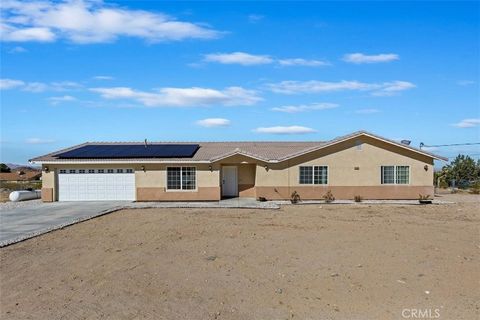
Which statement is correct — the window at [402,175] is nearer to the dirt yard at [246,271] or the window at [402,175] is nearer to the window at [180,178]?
the dirt yard at [246,271]

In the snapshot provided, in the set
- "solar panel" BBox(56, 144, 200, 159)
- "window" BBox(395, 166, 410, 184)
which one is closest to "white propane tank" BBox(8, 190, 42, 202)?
"solar panel" BBox(56, 144, 200, 159)

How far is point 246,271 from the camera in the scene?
9875 mm

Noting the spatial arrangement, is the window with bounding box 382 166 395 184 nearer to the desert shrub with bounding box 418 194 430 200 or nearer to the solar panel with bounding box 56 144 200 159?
the desert shrub with bounding box 418 194 430 200

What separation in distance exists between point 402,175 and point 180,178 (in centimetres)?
1294

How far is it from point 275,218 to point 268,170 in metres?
7.51

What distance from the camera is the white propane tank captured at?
28.0 meters

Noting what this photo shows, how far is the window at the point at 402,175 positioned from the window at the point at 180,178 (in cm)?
1188

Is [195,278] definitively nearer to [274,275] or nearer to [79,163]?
[274,275]

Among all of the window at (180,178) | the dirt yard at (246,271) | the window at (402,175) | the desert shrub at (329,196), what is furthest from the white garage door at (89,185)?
the window at (402,175)

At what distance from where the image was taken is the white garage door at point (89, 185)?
1052 inches

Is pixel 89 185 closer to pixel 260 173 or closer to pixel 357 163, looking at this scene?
pixel 260 173

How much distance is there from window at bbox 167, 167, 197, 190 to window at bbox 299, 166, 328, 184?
6.42 meters

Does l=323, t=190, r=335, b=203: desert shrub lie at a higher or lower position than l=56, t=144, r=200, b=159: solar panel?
lower

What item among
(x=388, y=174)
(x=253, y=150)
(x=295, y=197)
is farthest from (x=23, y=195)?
(x=388, y=174)
